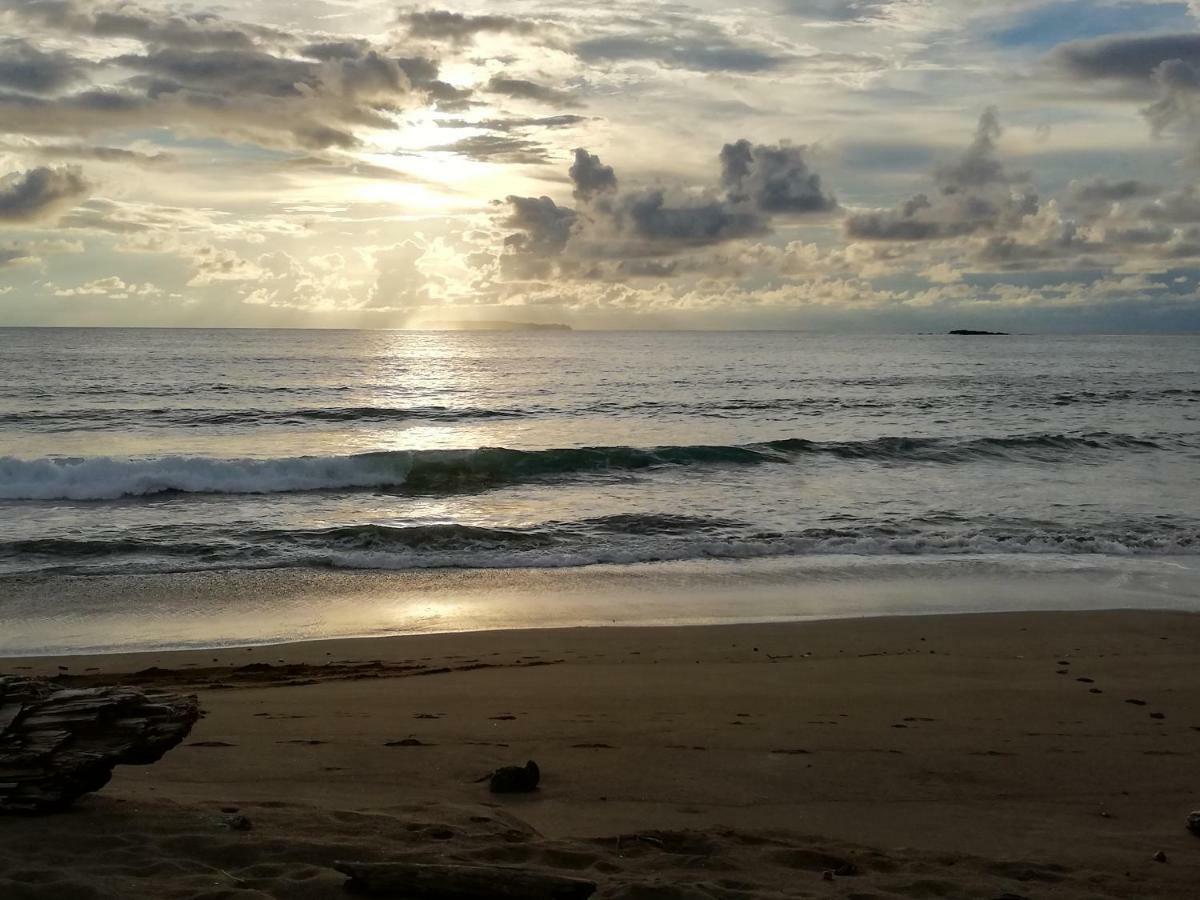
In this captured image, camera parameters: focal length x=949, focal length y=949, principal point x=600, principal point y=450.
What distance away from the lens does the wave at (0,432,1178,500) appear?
20.5 m

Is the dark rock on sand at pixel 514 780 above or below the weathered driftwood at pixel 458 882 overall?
below

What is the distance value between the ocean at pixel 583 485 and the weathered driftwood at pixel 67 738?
18.4 ft

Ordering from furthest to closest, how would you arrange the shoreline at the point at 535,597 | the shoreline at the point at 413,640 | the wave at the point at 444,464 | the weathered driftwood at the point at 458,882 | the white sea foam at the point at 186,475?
the wave at the point at 444,464, the white sea foam at the point at 186,475, the shoreline at the point at 535,597, the shoreline at the point at 413,640, the weathered driftwood at the point at 458,882

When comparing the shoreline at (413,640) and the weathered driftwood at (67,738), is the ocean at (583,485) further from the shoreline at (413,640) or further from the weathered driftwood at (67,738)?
the weathered driftwood at (67,738)

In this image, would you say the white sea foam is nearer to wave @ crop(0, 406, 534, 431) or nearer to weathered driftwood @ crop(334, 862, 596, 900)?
wave @ crop(0, 406, 534, 431)

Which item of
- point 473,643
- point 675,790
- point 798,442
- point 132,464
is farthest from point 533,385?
point 675,790

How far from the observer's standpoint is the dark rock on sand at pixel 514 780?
5.31 meters

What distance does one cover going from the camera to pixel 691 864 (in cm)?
428

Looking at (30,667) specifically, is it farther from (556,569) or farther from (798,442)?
(798,442)

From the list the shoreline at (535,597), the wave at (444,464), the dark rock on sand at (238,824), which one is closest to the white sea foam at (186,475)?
the wave at (444,464)

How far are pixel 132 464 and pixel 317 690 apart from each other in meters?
16.1

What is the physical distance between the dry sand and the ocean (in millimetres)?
2435

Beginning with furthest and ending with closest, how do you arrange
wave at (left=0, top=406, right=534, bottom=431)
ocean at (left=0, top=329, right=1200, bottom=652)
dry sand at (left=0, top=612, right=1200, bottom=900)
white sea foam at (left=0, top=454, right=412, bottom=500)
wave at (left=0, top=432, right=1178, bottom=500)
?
wave at (left=0, top=406, right=534, bottom=431)
wave at (left=0, top=432, right=1178, bottom=500)
white sea foam at (left=0, top=454, right=412, bottom=500)
ocean at (left=0, top=329, right=1200, bottom=652)
dry sand at (left=0, top=612, right=1200, bottom=900)

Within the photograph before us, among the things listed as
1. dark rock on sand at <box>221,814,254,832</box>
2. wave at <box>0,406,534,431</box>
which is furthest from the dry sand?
wave at <box>0,406,534,431</box>
